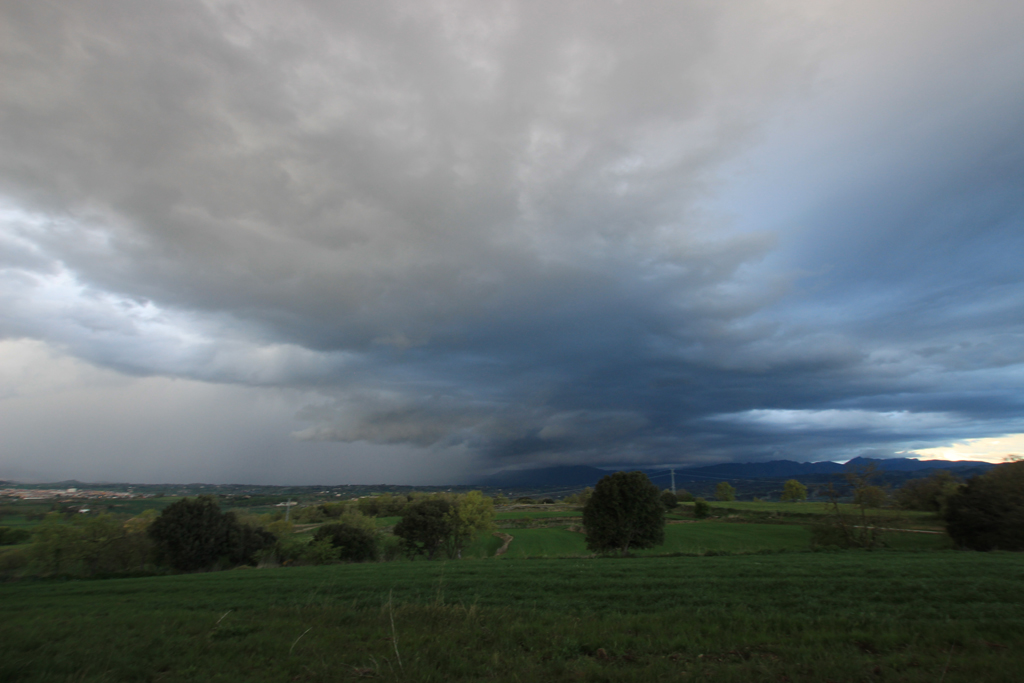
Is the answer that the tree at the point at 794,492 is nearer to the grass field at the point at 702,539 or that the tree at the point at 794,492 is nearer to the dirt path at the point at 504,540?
the grass field at the point at 702,539

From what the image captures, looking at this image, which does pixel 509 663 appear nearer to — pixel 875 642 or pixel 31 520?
pixel 875 642

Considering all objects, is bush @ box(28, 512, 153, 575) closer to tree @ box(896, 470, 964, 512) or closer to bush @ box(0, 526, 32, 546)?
bush @ box(0, 526, 32, 546)

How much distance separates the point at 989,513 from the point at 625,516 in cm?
3015

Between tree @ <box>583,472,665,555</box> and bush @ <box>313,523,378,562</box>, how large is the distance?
3194cm

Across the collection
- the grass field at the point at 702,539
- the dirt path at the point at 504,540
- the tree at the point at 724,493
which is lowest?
the tree at the point at 724,493

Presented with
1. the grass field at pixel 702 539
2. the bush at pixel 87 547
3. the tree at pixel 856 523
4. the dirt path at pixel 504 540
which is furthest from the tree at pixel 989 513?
the bush at pixel 87 547

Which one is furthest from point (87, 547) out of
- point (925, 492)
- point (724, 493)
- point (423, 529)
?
point (724, 493)

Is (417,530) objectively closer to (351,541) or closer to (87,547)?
(351,541)

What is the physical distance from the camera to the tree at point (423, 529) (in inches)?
2425

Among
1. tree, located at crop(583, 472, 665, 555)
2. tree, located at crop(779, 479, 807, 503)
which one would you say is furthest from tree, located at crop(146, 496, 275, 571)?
tree, located at crop(779, 479, 807, 503)

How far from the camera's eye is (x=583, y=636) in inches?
326

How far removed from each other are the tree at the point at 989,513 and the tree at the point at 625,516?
2511 centimetres

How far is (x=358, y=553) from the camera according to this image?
59.5m

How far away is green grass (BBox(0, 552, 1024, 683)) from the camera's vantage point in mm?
6453
